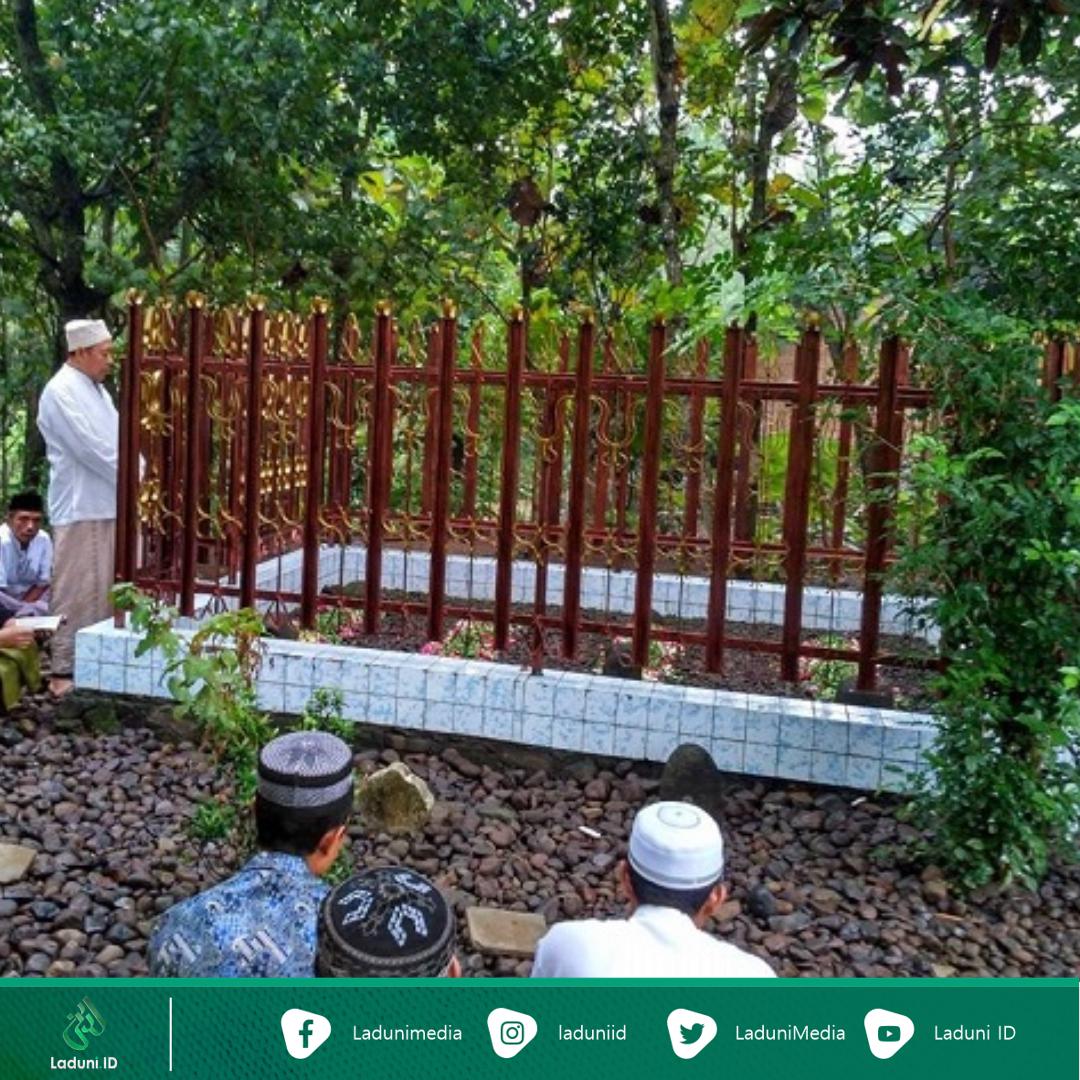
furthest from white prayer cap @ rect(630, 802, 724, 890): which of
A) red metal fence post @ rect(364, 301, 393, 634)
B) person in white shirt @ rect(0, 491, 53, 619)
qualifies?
person in white shirt @ rect(0, 491, 53, 619)

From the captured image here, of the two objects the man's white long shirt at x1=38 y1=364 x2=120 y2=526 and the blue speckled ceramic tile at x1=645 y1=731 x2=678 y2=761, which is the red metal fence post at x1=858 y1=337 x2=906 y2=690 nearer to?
the blue speckled ceramic tile at x1=645 y1=731 x2=678 y2=761

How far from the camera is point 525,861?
3.61 m

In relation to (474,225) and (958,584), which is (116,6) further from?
(958,584)

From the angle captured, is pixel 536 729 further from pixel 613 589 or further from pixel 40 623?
pixel 613 589

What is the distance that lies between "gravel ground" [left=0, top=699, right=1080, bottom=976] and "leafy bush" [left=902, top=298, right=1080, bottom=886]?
0.79 feet

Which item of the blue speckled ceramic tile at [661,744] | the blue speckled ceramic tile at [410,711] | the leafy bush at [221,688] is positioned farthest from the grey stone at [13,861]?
the blue speckled ceramic tile at [661,744]

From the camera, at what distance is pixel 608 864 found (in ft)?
11.8

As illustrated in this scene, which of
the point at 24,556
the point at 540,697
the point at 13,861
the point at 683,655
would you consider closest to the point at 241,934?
the point at 13,861

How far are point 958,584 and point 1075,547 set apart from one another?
34cm

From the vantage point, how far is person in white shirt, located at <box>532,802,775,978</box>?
184 cm

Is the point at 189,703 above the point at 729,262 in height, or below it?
below

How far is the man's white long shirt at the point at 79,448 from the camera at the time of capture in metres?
5.12

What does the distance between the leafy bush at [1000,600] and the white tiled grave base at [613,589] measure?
7.93 ft

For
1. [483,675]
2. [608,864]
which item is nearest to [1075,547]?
[608,864]
